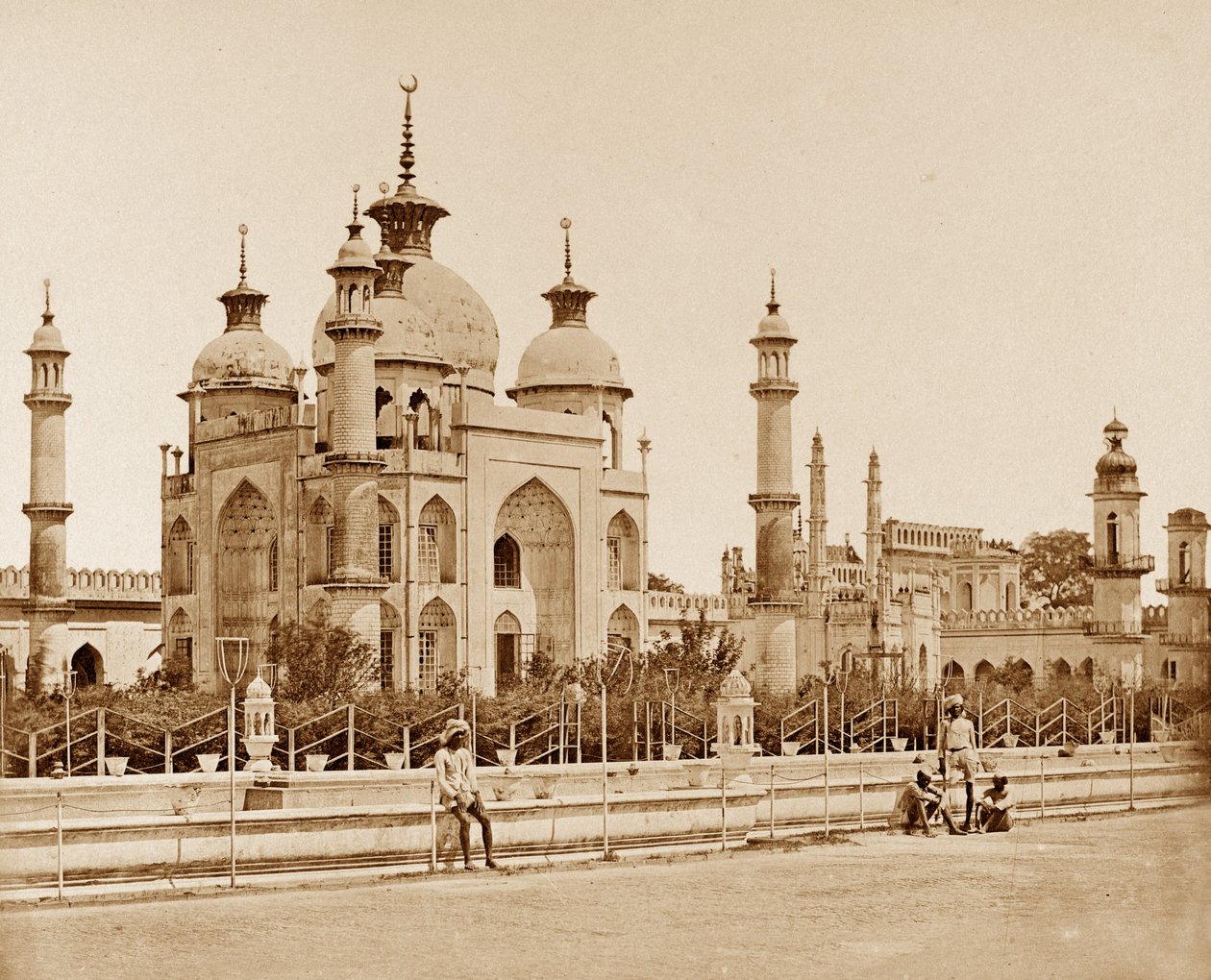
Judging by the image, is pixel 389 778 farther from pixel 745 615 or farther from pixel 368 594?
pixel 745 615

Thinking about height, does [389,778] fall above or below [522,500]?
below

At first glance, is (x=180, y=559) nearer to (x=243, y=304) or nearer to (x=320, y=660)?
(x=243, y=304)

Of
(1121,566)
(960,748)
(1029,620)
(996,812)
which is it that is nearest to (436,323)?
(1121,566)

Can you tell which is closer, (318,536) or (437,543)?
(318,536)

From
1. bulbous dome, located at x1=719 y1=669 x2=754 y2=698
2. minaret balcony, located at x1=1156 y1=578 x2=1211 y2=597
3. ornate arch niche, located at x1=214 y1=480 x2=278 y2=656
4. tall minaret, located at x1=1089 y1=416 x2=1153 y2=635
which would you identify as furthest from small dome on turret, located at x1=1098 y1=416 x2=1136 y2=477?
bulbous dome, located at x1=719 y1=669 x2=754 y2=698

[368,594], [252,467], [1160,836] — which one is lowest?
[1160,836]

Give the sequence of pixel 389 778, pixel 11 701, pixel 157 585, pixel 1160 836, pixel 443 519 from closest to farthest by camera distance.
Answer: pixel 1160 836 → pixel 389 778 → pixel 11 701 → pixel 443 519 → pixel 157 585

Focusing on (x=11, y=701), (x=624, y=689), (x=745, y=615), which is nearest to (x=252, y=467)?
(x=624, y=689)

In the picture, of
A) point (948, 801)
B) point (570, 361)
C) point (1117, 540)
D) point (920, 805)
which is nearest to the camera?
point (920, 805)
